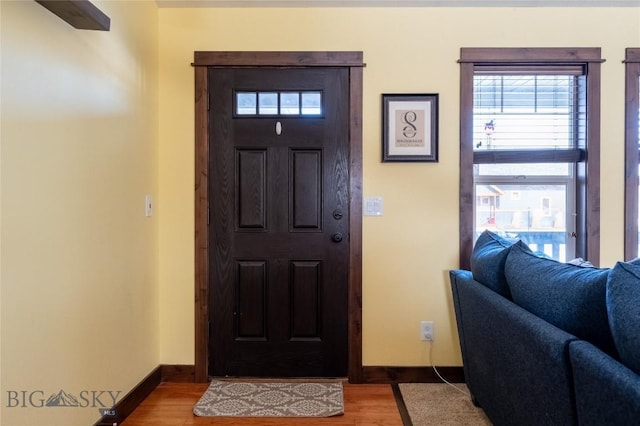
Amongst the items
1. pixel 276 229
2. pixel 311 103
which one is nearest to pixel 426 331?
pixel 276 229

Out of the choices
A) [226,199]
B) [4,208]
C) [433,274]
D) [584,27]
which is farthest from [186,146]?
[584,27]

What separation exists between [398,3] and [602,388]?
7.41 ft

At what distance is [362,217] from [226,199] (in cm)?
89

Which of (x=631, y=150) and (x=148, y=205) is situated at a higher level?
(x=631, y=150)

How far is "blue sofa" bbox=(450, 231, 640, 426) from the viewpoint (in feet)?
2.91

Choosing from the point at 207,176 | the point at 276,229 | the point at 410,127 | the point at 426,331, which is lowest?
the point at 426,331

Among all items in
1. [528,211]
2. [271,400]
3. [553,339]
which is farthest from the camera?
[528,211]

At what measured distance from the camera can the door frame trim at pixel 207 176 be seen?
7.52 feet

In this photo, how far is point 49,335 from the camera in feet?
4.60

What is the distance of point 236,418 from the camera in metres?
1.89

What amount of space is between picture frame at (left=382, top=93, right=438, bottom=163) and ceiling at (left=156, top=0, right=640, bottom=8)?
0.57m

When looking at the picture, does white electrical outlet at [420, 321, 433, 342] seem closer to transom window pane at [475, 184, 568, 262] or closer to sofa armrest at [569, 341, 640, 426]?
transom window pane at [475, 184, 568, 262]

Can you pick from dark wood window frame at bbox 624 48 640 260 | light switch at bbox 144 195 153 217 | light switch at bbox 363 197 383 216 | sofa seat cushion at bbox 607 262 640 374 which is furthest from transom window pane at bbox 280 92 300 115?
dark wood window frame at bbox 624 48 640 260

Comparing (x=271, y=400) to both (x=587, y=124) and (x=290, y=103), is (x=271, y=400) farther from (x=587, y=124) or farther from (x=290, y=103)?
(x=587, y=124)
